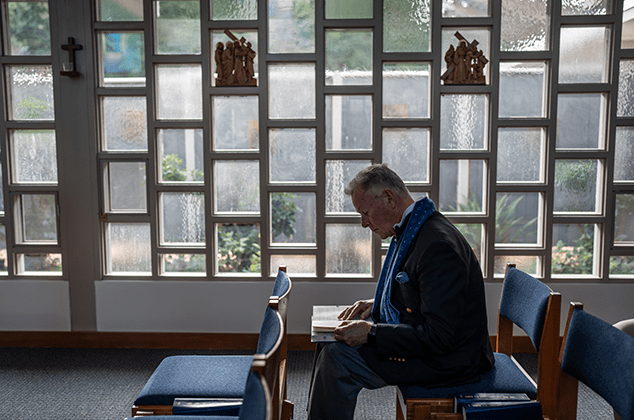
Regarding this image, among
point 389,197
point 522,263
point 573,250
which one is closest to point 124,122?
point 389,197

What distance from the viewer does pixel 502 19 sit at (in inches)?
117

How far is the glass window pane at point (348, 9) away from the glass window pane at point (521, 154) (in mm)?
1197

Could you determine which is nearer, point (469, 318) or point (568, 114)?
point (469, 318)

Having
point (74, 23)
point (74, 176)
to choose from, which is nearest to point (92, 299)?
point (74, 176)

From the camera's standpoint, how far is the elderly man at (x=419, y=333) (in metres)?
1.54

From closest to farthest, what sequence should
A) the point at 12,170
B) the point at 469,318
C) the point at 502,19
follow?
the point at 469,318, the point at 502,19, the point at 12,170

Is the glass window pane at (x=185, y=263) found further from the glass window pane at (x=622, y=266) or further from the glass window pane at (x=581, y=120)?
the glass window pane at (x=622, y=266)

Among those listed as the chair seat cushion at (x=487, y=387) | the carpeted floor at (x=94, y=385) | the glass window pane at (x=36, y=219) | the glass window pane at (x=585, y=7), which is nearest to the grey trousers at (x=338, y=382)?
the chair seat cushion at (x=487, y=387)

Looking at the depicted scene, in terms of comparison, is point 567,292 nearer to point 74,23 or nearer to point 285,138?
point 285,138

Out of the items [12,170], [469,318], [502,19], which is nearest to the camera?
[469,318]

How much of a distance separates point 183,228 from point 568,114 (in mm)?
2727

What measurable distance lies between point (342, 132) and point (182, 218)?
127 centimetres

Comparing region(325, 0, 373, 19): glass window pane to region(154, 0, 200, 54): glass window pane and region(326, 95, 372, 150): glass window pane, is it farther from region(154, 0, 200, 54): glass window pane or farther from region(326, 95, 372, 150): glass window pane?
region(154, 0, 200, 54): glass window pane

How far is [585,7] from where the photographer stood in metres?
2.97
